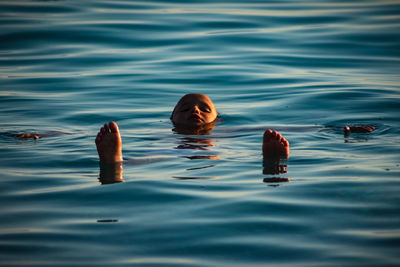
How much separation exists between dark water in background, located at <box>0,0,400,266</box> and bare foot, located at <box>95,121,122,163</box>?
0.59 feet

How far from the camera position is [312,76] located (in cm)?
1133

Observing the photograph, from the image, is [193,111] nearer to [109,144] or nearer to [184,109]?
[184,109]

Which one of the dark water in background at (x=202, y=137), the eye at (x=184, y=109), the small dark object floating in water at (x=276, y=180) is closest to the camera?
the dark water in background at (x=202, y=137)

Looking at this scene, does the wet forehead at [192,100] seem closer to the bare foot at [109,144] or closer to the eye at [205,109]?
the eye at [205,109]

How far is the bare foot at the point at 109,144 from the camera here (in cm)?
575

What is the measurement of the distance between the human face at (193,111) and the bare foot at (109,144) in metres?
2.43

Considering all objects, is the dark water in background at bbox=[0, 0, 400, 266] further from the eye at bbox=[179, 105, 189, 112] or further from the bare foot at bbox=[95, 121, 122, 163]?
the eye at bbox=[179, 105, 189, 112]

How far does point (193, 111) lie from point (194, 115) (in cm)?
10

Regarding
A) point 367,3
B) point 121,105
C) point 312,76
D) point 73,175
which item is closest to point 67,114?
point 121,105

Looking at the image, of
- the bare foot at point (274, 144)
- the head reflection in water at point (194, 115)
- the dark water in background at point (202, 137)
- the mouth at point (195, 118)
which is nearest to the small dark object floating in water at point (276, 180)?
the dark water in background at point (202, 137)

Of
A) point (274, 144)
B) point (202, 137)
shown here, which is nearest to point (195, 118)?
point (202, 137)

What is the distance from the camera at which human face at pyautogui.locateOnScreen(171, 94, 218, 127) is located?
322 inches

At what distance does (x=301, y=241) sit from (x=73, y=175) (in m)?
2.59

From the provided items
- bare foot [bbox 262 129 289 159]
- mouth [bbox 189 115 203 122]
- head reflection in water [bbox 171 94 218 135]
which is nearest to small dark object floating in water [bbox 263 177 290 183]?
bare foot [bbox 262 129 289 159]
